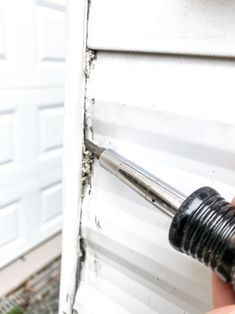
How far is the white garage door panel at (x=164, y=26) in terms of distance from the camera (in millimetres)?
379

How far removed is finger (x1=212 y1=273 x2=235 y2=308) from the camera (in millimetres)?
356

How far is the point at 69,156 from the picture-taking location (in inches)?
23.3

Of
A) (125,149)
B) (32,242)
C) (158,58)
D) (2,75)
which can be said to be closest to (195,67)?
(158,58)

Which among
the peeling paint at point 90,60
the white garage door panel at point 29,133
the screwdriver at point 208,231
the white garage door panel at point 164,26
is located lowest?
the white garage door panel at point 29,133

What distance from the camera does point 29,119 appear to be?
1.29 metres

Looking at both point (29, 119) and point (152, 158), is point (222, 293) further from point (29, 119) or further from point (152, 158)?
point (29, 119)

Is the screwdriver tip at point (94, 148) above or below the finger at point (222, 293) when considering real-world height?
above

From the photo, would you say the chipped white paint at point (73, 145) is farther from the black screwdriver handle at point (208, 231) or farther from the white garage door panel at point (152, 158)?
the black screwdriver handle at point (208, 231)

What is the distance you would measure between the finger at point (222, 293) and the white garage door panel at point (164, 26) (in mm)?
282

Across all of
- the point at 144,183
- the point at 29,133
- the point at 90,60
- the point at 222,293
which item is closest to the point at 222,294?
the point at 222,293

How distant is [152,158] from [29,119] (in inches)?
36.4

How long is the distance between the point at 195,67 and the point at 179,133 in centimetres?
10

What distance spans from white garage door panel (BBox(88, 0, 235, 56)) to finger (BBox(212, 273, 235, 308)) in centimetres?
28

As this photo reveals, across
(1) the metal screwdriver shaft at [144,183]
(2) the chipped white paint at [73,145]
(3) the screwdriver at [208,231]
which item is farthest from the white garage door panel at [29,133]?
(3) the screwdriver at [208,231]
